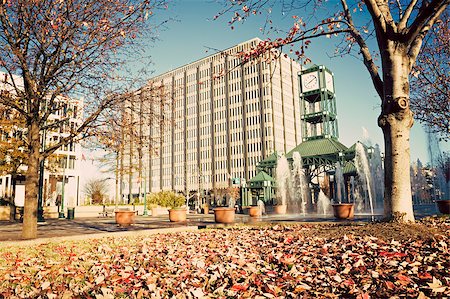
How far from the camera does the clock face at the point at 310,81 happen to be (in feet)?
119

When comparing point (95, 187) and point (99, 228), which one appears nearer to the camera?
point (99, 228)

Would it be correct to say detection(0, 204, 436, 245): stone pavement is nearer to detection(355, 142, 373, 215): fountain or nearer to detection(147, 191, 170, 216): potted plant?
detection(355, 142, 373, 215): fountain

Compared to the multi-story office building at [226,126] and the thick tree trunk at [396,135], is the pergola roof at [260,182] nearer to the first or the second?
the thick tree trunk at [396,135]

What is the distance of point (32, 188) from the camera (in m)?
9.03

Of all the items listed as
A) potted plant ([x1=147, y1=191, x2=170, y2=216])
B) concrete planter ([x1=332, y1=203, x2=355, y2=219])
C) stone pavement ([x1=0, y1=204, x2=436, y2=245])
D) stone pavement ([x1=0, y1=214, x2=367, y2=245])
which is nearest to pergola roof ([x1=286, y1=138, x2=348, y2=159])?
stone pavement ([x1=0, y1=204, x2=436, y2=245])

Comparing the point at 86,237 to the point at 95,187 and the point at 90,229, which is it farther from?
the point at 95,187

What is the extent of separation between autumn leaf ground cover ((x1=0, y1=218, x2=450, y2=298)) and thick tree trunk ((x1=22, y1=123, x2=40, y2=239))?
348cm

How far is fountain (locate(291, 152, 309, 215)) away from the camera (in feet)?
108

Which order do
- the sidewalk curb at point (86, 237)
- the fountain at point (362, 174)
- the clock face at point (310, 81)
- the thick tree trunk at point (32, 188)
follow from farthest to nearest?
the clock face at point (310, 81), the fountain at point (362, 174), the thick tree trunk at point (32, 188), the sidewalk curb at point (86, 237)

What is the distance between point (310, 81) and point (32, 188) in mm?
32990

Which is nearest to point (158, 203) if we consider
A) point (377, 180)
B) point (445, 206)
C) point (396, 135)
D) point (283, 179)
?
point (283, 179)

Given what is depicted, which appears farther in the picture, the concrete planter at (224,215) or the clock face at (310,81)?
the clock face at (310,81)

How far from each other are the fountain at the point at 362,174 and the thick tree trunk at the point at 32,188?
19860mm

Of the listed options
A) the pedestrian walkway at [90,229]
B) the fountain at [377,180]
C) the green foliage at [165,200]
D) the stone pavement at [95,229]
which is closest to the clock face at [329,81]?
the fountain at [377,180]
